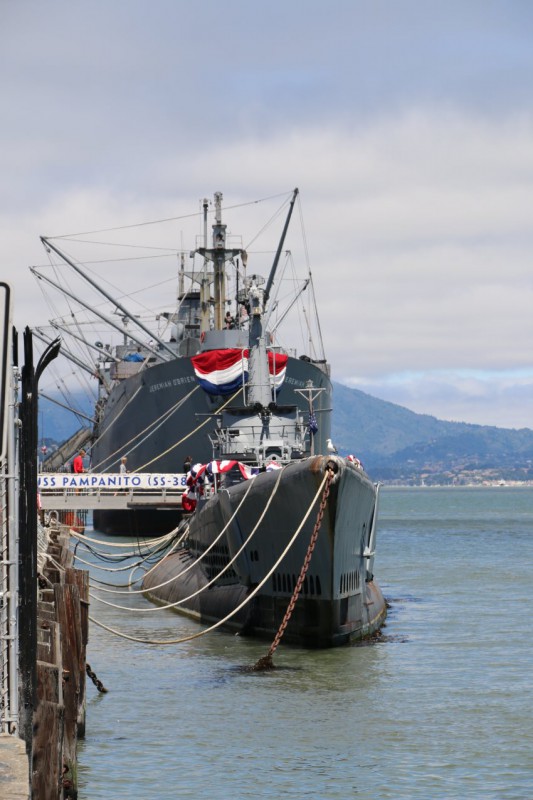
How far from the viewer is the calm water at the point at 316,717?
557 inches

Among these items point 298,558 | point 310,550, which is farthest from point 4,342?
point 298,558

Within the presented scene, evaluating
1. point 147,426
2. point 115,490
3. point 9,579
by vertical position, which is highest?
point 147,426

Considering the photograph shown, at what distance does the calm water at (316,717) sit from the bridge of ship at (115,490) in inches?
979

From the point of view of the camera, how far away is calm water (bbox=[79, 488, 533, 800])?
1415 centimetres

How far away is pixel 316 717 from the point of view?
17453mm

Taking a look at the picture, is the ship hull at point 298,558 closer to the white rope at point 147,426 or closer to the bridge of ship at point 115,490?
the bridge of ship at point 115,490

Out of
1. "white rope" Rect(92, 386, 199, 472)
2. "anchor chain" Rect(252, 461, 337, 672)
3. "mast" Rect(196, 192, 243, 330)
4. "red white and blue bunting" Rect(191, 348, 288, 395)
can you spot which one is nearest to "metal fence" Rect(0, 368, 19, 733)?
"anchor chain" Rect(252, 461, 337, 672)

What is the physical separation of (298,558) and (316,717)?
5.67m

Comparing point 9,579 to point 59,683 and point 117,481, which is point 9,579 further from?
point 117,481

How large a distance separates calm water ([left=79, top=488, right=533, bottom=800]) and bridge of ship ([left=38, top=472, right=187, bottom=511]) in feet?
81.6

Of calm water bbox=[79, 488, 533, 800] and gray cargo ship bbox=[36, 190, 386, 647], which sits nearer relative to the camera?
calm water bbox=[79, 488, 533, 800]

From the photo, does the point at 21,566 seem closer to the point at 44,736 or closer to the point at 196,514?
the point at 44,736

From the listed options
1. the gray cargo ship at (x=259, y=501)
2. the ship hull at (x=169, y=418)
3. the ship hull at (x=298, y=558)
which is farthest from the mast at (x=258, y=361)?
the ship hull at (x=169, y=418)

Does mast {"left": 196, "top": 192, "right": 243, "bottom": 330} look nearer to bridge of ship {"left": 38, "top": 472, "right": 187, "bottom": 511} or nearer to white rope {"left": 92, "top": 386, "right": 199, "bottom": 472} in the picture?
white rope {"left": 92, "top": 386, "right": 199, "bottom": 472}
